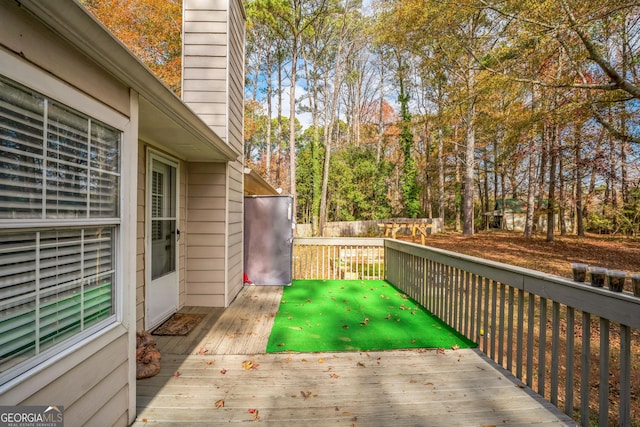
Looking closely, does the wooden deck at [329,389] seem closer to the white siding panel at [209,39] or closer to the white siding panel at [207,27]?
the white siding panel at [209,39]

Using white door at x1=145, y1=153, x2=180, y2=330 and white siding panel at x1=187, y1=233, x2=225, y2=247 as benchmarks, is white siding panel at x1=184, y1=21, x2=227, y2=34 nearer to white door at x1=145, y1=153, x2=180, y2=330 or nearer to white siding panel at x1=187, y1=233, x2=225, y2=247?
white door at x1=145, y1=153, x2=180, y2=330

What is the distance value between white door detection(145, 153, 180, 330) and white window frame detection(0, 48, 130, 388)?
4.86ft

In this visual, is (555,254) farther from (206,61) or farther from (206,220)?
(206,61)

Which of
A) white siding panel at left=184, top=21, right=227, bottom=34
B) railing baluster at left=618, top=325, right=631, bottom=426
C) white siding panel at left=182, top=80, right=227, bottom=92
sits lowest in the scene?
railing baluster at left=618, top=325, right=631, bottom=426

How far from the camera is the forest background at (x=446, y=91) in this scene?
5.56m

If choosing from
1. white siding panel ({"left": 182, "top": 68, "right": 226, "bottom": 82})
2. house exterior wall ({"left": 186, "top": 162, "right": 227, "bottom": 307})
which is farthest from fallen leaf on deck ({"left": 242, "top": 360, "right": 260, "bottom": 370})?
white siding panel ({"left": 182, "top": 68, "right": 226, "bottom": 82})

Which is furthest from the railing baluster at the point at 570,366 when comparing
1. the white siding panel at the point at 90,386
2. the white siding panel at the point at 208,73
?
the white siding panel at the point at 208,73

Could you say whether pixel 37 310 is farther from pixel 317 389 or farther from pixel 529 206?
pixel 529 206

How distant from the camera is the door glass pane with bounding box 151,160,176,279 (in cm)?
319

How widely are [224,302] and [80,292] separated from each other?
2.64 m

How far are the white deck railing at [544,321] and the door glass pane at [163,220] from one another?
319cm

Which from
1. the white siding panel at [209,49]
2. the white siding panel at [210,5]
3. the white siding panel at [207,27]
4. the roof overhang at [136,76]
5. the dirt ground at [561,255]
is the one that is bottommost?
the dirt ground at [561,255]

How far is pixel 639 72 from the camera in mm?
5449

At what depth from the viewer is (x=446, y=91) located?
420 inches
